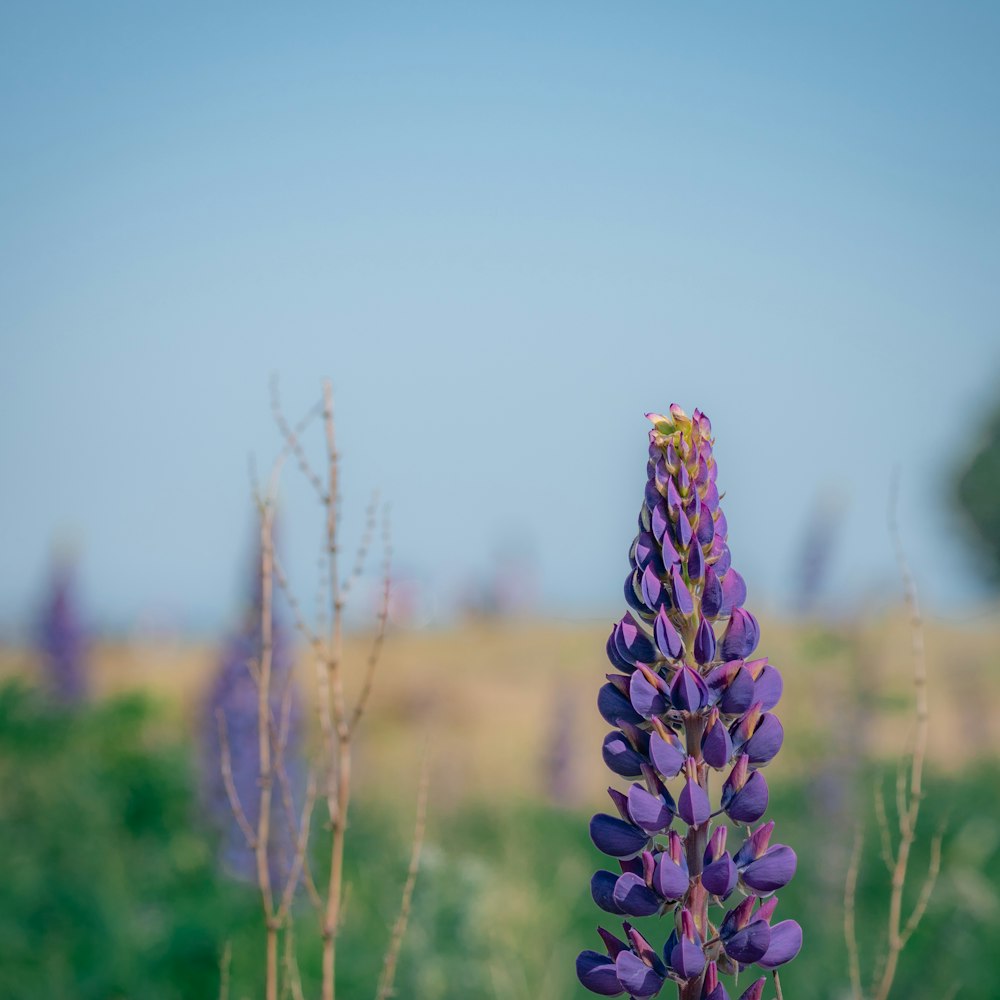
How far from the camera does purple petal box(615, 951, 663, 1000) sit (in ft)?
4.49

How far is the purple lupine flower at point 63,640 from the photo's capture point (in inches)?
331

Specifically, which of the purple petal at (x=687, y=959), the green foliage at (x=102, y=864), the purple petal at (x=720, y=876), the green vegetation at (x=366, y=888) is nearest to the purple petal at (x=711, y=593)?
the purple petal at (x=720, y=876)

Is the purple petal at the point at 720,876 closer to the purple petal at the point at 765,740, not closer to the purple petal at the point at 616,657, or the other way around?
the purple petal at the point at 765,740

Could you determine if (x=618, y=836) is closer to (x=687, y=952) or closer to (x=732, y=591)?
(x=687, y=952)

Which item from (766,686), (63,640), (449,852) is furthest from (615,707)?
(63,640)

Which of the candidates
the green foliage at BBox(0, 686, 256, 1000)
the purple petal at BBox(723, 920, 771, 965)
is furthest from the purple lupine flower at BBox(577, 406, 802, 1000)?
the green foliage at BBox(0, 686, 256, 1000)

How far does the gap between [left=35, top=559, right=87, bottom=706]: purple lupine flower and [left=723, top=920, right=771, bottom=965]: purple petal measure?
25.1 feet

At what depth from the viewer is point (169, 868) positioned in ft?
19.5

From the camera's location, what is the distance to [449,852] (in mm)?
7004

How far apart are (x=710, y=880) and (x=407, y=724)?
12.9m

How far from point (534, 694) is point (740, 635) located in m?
18.0

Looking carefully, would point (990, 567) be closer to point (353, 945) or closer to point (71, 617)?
point (71, 617)

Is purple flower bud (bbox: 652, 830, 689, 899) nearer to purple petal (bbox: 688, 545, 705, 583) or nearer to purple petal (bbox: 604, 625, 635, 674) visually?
purple petal (bbox: 604, 625, 635, 674)

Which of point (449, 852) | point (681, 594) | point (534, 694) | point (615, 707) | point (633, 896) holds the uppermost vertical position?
point (534, 694)
